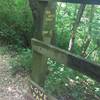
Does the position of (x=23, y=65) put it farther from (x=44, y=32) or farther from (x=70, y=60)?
(x=70, y=60)

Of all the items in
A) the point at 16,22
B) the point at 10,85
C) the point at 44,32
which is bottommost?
the point at 10,85

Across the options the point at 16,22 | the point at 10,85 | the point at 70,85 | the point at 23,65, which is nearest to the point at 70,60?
the point at 70,85

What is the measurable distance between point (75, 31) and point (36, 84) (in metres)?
2.43

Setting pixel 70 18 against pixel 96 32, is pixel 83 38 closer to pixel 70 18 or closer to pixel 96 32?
pixel 70 18

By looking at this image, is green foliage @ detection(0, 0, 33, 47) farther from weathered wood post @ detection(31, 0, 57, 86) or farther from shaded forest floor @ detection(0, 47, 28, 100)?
weathered wood post @ detection(31, 0, 57, 86)

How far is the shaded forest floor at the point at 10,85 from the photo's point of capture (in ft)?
16.1

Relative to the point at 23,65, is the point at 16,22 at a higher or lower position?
higher

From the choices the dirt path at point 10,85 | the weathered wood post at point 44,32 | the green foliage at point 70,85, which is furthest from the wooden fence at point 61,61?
the dirt path at point 10,85

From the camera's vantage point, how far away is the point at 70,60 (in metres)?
3.38

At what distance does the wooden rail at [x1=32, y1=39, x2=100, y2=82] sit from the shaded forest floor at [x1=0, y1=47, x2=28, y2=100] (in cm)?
120

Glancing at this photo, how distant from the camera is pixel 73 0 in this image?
4.39 metres

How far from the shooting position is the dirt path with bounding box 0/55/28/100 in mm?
4910

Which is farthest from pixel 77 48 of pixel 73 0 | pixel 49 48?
pixel 49 48

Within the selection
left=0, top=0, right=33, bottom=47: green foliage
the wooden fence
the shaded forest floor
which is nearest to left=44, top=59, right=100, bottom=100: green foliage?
the wooden fence
